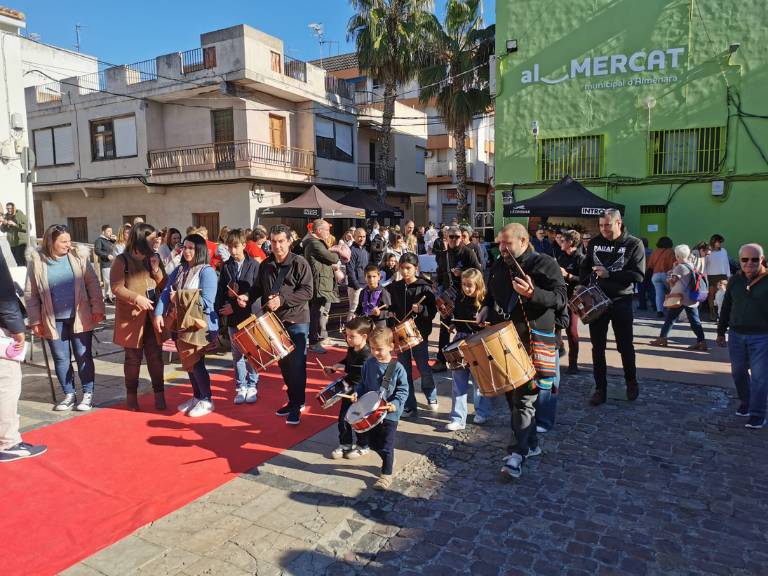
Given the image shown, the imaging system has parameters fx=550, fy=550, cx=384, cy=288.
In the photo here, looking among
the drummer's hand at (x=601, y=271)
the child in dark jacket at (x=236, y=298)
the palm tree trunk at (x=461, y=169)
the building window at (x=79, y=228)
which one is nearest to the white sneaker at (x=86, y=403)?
the child in dark jacket at (x=236, y=298)

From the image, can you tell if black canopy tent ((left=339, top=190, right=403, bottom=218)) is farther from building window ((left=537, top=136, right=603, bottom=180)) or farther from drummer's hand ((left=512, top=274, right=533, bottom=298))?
drummer's hand ((left=512, top=274, right=533, bottom=298))

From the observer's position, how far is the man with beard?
4070mm

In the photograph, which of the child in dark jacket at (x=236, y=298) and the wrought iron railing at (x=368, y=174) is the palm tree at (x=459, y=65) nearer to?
the wrought iron railing at (x=368, y=174)

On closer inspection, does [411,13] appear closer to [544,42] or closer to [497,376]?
[544,42]

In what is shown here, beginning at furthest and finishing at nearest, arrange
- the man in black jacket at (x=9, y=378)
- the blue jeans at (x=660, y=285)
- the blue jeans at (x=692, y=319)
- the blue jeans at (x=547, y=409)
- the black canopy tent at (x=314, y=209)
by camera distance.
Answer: the black canopy tent at (x=314, y=209) < the blue jeans at (x=660, y=285) < the blue jeans at (x=692, y=319) < the blue jeans at (x=547, y=409) < the man in black jacket at (x=9, y=378)

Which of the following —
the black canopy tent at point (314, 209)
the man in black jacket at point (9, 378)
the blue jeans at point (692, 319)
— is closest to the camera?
the man in black jacket at point (9, 378)

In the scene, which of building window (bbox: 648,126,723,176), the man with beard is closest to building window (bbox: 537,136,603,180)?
building window (bbox: 648,126,723,176)

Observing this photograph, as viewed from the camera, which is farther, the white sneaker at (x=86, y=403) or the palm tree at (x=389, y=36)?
the palm tree at (x=389, y=36)

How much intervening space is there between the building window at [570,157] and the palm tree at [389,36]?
7.53 meters

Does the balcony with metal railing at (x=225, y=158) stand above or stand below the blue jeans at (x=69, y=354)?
above

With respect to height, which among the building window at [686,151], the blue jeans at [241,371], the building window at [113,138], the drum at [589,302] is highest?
the building window at [113,138]

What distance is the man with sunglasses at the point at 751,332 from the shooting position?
4996 mm

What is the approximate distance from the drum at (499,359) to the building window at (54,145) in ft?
78.2

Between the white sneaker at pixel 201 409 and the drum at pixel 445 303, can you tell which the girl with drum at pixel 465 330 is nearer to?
the drum at pixel 445 303
